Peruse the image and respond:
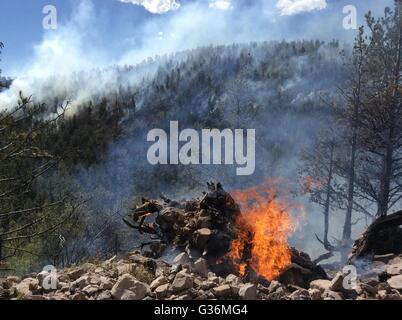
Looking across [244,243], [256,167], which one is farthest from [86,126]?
[244,243]

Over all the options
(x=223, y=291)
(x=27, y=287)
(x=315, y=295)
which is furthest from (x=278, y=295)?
(x=27, y=287)

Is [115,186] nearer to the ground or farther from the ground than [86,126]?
nearer to the ground

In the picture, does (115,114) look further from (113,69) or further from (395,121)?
(395,121)

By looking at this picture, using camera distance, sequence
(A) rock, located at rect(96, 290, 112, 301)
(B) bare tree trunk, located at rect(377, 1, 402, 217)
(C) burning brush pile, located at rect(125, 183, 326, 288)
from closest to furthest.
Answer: (A) rock, located at rect(96, 290, 112, 301) → (C) burning brush pile, located at rect(125, 183, 326, 288) → (B) bare tree trunk, located at rect(377, 1, 402, 217)

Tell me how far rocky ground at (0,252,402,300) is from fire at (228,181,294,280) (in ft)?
4.64

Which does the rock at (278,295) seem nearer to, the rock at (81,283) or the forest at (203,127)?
the rock at (81,283)

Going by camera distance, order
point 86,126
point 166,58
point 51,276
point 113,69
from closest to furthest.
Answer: point 51,276 < point 86,126 < point 166,58 < point 113,69

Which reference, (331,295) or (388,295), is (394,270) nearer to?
(388,295)

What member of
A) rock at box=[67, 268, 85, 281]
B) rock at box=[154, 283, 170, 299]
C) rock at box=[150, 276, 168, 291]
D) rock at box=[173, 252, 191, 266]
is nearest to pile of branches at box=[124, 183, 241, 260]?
rock at box=[173, 252, 191, 266]

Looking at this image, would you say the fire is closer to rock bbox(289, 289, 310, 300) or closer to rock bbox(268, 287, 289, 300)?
rock bbox(268, 287, 289, 300)

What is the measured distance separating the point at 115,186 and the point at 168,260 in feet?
161

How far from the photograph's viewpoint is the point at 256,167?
45969 millimetres

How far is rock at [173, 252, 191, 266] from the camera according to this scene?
28.9 feet
